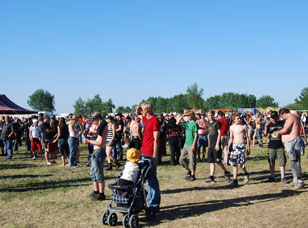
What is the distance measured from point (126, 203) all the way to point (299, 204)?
11.8 ft

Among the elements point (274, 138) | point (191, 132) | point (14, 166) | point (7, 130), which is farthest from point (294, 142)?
point (7, 130)

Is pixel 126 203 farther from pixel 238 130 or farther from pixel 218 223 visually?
pixel 238 130

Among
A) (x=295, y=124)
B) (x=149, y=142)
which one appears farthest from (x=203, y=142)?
(x=149, y=142)

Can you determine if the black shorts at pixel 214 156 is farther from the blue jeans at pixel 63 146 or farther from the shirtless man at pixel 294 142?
the blue jeans at pixel 63 146

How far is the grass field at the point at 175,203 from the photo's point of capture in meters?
5.48

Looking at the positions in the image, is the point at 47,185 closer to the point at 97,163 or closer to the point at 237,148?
the point at 97,163

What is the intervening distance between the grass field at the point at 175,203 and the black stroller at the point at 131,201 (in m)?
0.24

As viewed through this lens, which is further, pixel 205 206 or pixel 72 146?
pixel 72 146

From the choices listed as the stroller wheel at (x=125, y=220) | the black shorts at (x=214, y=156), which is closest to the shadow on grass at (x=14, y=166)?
the black shorts at (x=214, y=156)

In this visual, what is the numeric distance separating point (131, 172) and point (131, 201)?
1.56 ft

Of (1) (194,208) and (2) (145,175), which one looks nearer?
(2) (145,175)

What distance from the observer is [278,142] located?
8352 mm

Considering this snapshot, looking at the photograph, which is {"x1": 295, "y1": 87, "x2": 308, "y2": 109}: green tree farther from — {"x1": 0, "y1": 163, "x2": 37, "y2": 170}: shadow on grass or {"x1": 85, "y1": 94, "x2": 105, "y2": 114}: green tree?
{"x1": 0, "y1": 163, "x2": 37, "y2": 170}: shadow on grass

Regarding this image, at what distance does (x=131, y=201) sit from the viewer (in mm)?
5227
